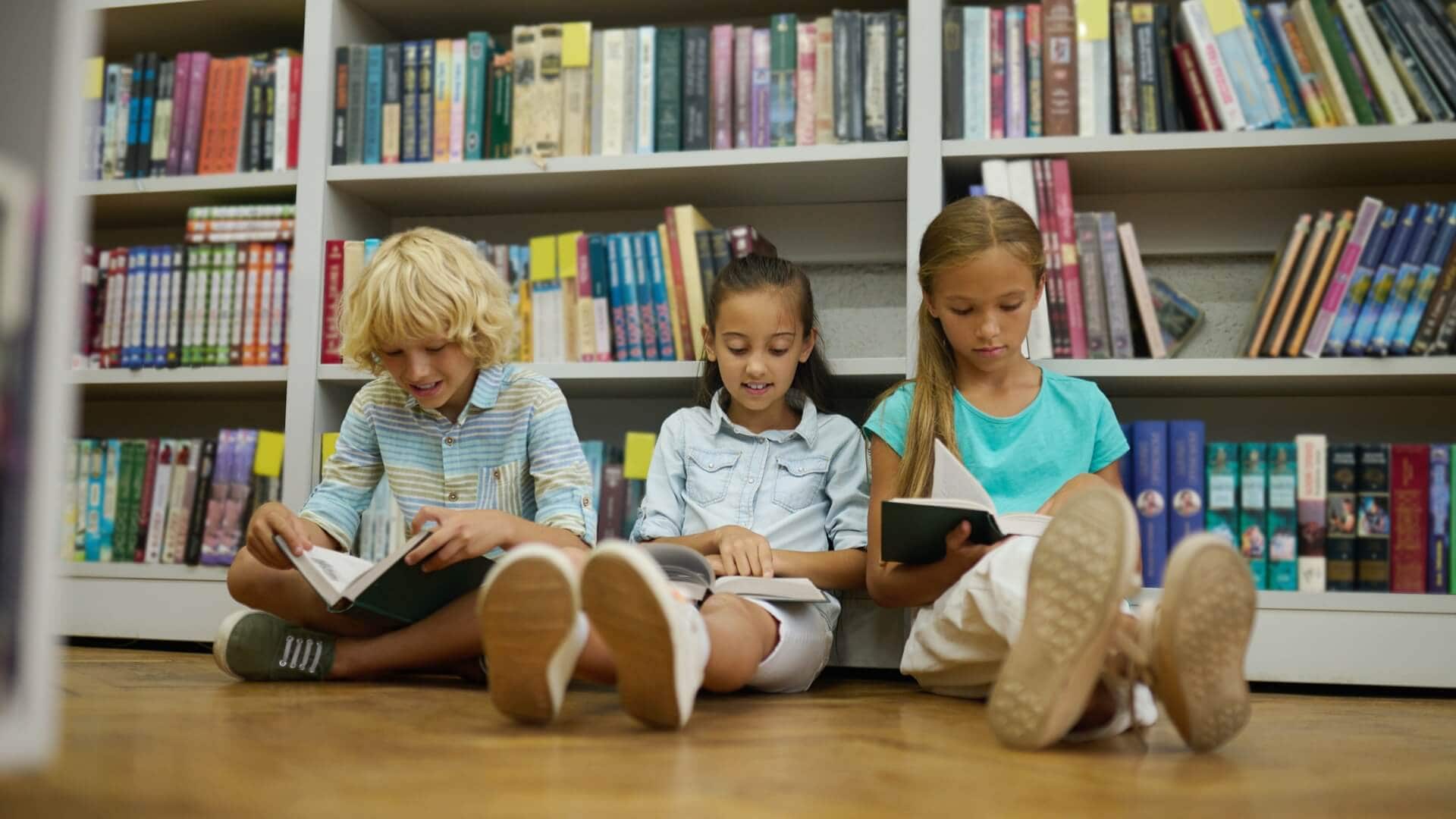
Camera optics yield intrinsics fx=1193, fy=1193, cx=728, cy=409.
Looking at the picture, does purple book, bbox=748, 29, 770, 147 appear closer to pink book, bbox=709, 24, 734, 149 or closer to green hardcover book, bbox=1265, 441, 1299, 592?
pink book, bbox=709, 24, 734, 149

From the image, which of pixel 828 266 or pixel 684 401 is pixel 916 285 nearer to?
pixel 828 266

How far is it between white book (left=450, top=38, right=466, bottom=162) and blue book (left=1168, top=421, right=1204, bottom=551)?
1257 mm

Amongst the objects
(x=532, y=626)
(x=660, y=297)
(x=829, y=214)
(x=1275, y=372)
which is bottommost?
(x=532, y=626)

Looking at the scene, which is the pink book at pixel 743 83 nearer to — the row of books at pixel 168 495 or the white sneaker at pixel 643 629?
the row of books at pixel 168 495

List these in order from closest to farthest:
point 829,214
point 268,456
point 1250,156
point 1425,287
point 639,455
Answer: point 1425,287
point 1250,156
point 639,455
point 268,456
point 829,214

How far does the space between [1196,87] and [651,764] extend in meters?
1.41

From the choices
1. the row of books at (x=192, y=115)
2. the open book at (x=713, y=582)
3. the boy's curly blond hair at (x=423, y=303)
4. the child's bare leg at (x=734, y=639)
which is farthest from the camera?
the row of books at (x=192, y=115)

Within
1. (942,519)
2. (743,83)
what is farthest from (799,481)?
(743,83)

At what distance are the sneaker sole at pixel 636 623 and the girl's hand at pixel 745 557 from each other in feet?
1.52

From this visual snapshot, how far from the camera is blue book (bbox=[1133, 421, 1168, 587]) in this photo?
1791 mm

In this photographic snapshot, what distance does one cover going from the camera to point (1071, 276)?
1813 mm

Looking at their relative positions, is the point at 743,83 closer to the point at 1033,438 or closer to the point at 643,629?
the point at 1033,438

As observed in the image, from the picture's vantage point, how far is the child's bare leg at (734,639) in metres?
1.28

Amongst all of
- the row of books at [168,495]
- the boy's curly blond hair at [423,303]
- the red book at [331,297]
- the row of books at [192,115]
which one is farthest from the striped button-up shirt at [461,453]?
the row of books at [192,115]
